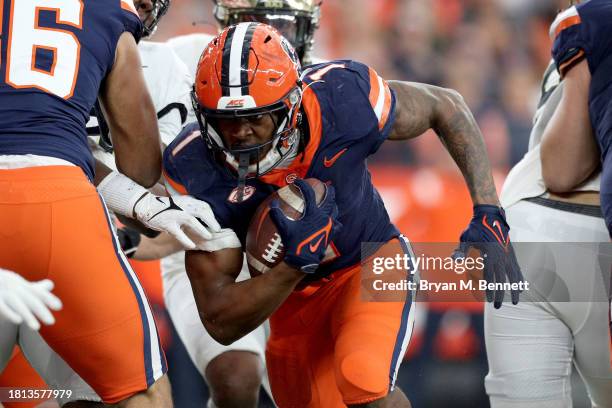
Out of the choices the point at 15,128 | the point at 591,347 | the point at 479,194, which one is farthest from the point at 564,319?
the point at 15,128

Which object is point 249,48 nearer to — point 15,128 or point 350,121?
point 350,121

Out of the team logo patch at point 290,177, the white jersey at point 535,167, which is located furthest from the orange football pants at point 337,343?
the white jersey at point 535,167

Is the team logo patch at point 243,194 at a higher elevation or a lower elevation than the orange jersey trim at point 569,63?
lower

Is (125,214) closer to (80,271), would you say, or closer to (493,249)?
(80,271)

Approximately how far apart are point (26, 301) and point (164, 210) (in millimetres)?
738

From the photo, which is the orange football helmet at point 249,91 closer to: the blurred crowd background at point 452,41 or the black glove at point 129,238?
the black glove at point 129,238

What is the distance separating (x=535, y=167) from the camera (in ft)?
11.8

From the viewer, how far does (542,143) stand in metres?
3.43

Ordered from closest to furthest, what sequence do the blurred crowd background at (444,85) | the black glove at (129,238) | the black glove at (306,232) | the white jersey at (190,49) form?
1. the black glove at (306,232)
2. the black glove at (129,238)
3. the white jersey at (190,49)
4. the blurred crowd background at (444,85)

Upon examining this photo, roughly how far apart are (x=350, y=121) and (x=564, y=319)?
1.02m

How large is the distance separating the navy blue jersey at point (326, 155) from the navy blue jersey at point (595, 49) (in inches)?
23.8

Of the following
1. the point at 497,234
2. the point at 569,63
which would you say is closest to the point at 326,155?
the point at 497,234

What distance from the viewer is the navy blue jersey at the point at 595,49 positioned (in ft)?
10.4

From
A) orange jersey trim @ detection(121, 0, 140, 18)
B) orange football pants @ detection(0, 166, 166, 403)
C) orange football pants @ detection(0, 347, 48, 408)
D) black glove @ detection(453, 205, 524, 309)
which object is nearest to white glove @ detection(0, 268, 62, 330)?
orange football pants @ detection(0, 166, 166, 403)
